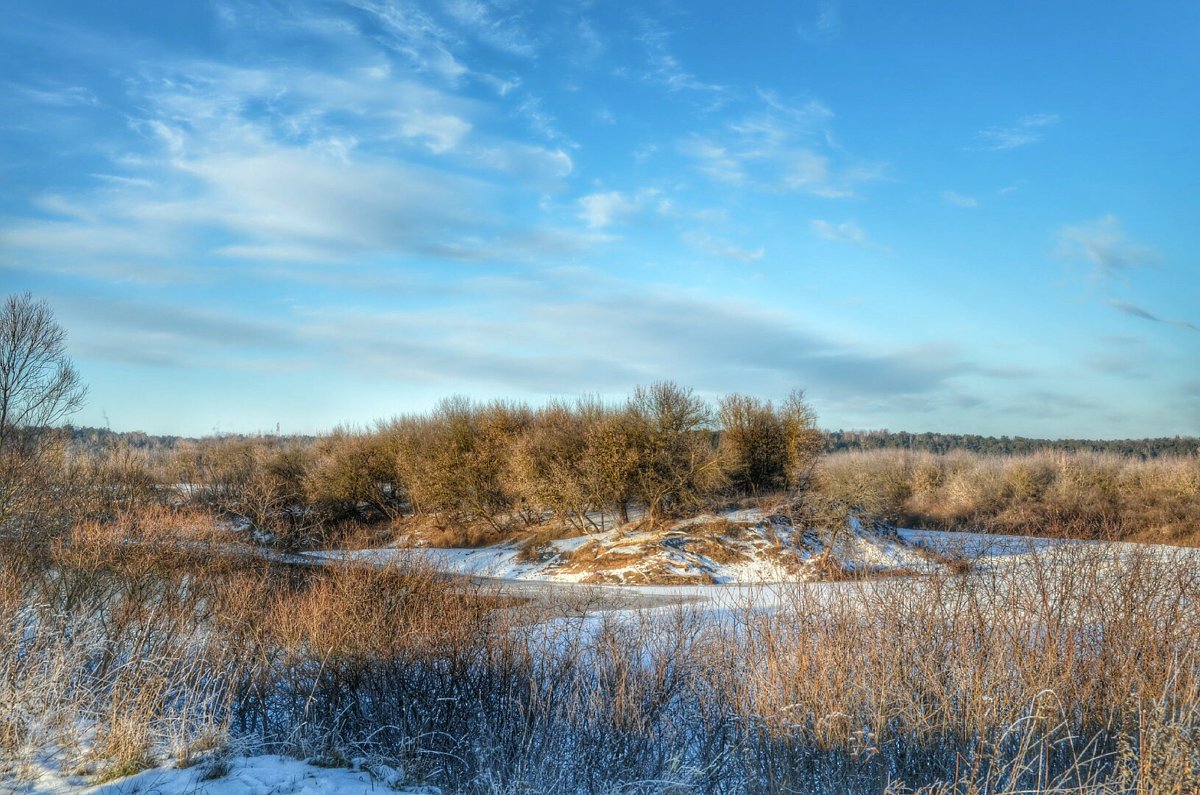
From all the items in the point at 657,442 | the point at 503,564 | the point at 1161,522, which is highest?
the point at 657,442

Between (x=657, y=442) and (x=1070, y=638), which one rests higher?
(x=657, y=442)

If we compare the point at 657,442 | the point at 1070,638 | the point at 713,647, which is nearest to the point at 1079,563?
the point at 1070,638

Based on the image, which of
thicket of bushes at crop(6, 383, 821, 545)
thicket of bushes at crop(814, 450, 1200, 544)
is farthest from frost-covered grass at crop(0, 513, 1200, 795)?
thicket of bushes at crop(814, 450, 1200, 544)

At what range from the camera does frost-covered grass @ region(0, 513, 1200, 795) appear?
26.6ft

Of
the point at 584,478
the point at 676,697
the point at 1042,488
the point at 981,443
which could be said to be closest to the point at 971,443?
the point at 981,443

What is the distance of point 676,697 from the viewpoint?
9914 mm

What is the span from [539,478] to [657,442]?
5.64m

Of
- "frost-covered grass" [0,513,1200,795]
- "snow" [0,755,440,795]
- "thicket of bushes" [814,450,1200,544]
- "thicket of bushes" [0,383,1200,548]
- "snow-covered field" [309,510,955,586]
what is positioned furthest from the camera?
"thicket of bushes" [814,450,1200,544]

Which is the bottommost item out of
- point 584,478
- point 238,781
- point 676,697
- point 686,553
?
point 238,781

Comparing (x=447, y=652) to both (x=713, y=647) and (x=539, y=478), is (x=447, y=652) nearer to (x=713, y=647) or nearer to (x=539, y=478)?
(x=713, y=647)

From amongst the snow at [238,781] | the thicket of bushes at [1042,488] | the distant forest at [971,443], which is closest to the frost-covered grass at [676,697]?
the snow at [238,781]

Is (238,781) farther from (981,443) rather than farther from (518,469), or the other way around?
(981,443)

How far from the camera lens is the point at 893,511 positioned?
131ft

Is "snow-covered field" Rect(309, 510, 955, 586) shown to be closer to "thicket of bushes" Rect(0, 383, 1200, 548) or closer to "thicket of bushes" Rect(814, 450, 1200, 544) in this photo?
"thicket of bushes" Rect(0, 383, 1200, 548)
